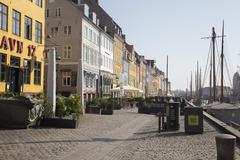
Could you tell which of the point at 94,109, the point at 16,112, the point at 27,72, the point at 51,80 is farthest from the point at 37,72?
the point at 16,112

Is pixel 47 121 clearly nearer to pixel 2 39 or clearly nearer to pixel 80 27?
pixel 2 39

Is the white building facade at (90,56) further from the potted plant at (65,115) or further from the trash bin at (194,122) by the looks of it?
the trash bin at (194,122)

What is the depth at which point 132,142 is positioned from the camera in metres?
14.3

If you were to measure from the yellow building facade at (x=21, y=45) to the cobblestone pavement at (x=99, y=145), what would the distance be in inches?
504

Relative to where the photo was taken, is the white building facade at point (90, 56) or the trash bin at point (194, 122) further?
the white building facade at point (90, 56)

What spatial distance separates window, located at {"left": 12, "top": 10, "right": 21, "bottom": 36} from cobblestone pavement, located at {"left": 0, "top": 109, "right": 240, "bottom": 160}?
48.0 ft

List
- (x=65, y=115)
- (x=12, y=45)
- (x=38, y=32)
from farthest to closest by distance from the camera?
(x=38, y=32), (x=12, y=45), (x=65, y=115)

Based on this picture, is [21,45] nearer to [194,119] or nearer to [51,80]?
[51,80]

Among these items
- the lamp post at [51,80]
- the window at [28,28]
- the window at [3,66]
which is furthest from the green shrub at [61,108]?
the window at [28,28]

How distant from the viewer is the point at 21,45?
30.0m

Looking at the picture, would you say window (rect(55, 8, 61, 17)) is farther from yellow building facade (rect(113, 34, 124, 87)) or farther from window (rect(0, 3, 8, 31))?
window (rect(0, 3, 8, 31))

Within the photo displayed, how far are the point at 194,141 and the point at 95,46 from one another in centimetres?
4582

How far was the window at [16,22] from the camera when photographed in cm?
2905

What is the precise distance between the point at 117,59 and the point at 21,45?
5055cm
